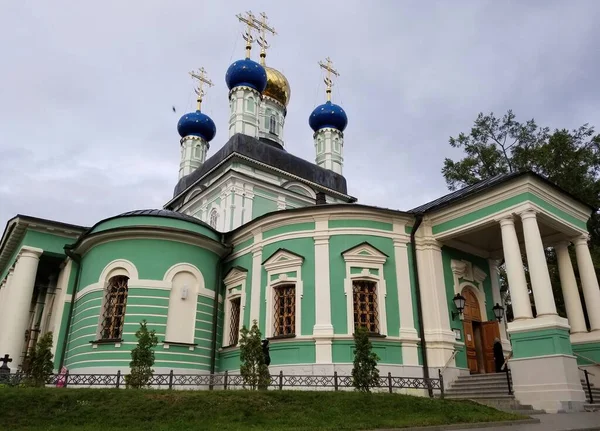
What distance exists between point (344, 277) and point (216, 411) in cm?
596

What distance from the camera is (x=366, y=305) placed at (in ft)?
42.8

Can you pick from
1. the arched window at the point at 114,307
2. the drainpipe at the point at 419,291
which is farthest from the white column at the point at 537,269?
the arched window at the point at 114,307

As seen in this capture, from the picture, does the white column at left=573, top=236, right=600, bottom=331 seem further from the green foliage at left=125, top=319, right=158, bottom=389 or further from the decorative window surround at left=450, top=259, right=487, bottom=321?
the green foliage at left=125, top=319, right=158, bottom=389

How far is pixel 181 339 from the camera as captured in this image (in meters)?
13.7

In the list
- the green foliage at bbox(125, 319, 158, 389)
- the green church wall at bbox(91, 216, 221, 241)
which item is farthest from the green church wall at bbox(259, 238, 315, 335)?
the green foliage at bbox(125, 319, 158, 389)

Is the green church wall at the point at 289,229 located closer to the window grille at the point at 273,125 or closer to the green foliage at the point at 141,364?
the green foliage at the point at 141,364

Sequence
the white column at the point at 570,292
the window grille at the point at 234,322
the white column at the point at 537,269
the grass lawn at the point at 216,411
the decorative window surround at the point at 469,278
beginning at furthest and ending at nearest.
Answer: the window grille at the point at 234,322 < the decorative window surround at the point at 469,278 < the white column at the point at 570,292 < the white column at the point at 537,269 < the grass lawn at the point at 216,411

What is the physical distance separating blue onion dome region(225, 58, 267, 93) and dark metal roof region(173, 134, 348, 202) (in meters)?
2.88

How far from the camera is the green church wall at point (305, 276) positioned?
12781 millimetres

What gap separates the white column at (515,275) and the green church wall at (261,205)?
10242mm

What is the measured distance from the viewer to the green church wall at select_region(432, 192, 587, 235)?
1202 cm

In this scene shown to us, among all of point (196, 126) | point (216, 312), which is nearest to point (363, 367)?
point (216, 312)

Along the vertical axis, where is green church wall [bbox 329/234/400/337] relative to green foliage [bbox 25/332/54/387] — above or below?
above

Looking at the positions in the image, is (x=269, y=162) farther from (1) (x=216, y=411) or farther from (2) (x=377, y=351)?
(1) (x=216, y=411)
